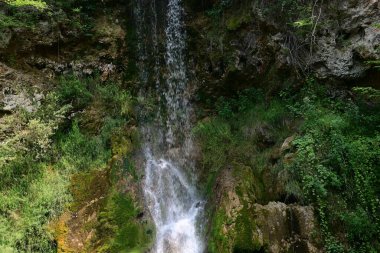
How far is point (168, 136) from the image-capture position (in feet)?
31.1

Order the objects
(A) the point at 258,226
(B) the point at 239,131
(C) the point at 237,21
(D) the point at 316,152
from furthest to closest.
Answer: (C) the point at 237,21, (B) the point at 239,131, (D) the point at 316,152, (A) the point at 258,226

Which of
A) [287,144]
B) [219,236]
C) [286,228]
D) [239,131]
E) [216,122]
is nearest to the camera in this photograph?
[286,228]

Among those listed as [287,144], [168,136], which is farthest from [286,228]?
[168,136]

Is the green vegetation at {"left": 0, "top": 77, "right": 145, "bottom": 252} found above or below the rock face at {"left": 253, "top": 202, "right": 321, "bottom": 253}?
above

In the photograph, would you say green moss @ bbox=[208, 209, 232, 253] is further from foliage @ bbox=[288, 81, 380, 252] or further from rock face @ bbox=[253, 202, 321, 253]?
foliage @ bbox=[288, 81, 380, 252]

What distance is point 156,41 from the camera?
1049 centimetres

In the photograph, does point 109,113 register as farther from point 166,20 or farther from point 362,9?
point 362,9

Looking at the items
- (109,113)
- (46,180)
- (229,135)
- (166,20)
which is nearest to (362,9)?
(229,135)

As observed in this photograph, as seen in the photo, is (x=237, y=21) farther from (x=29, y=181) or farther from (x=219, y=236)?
(x=29, y=181)

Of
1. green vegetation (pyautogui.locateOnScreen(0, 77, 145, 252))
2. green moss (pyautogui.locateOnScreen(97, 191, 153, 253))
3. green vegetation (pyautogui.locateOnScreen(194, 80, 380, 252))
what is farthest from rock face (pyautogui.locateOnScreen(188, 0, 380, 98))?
green moss (pyautogui.locateOnScreen(97, 191, 153, 253))

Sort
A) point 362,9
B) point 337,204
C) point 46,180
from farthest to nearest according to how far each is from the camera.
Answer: point 362,9, point 46,180, point 337,204

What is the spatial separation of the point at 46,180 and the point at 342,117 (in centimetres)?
672

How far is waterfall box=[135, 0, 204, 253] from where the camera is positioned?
7.30 metres

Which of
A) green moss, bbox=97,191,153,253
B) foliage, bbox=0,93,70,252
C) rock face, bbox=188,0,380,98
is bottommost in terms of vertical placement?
green moss, bbox=97,191,153,253
